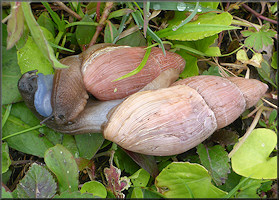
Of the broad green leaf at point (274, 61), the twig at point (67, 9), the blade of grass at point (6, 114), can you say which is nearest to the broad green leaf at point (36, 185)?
the blade of grass at point (6, 114)

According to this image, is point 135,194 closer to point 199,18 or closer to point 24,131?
point 24,131

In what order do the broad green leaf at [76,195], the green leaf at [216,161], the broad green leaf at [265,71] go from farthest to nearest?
the broad green leaf at [265,71], the green leaf at [216,161], the broad green leaf at [76,195]

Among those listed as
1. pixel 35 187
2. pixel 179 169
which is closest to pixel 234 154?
pixel 179 169

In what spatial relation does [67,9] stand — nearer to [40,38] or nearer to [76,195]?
[40,38]

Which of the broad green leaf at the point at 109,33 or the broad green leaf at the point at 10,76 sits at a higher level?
the broad green leaf at the point at 109,33

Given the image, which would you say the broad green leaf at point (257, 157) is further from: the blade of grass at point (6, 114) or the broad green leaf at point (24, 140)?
the blade of grass at point (6, 114)

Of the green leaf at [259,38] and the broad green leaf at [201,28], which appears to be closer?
the broad green leaf at [201,28]

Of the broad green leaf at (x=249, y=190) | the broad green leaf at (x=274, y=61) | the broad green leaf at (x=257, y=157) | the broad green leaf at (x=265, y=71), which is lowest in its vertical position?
the broad green leaf at (x=249, y=190)

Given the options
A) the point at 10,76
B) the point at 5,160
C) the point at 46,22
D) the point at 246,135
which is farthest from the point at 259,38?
the point at 5,160
